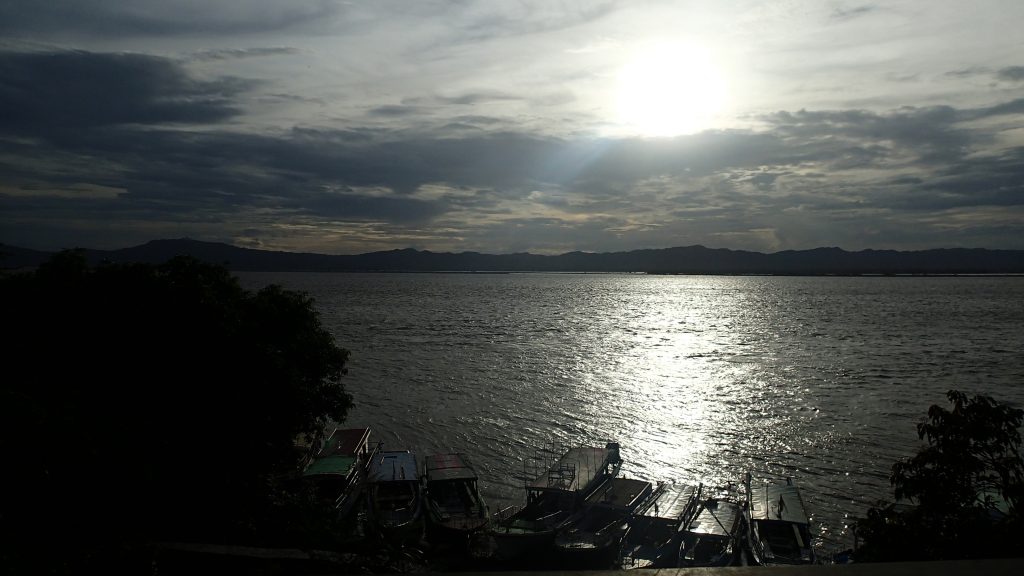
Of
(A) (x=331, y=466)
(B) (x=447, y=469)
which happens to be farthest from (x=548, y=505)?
(A) (x=331, y=466)

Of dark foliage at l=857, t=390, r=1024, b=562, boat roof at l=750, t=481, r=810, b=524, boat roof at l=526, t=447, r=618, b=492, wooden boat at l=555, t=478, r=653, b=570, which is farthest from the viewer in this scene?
boat roof at l=526, t=447, r=618, b=492

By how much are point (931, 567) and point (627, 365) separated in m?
59.5

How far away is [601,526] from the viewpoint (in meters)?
24.4

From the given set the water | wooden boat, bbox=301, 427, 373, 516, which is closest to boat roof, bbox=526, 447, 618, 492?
the water

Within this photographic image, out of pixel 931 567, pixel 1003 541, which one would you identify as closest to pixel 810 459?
pixel 1003 541

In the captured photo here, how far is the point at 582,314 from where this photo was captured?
4887 inches

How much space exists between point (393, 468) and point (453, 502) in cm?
366

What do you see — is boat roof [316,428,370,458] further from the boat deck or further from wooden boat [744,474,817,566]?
wooden boat [744,474,817,566]

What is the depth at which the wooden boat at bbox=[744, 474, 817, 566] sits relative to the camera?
21.4 metres

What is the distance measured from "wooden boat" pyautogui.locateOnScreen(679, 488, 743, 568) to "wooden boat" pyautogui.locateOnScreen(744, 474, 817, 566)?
18.6 inches

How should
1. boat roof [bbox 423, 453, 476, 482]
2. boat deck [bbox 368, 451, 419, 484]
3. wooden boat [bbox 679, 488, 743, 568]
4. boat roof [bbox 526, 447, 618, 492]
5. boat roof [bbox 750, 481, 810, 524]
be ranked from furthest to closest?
1. boat deck [bbox 368, 451, 419, 484]
2. boat roof [bbox 423, 453, 476, 482]
3. boat roof [bbox 526, 447, 618, 492]
4. boat roof [bbox 750, 481, 810, 524]
5. wooden boat [bbox 679, 488, 743, 568]

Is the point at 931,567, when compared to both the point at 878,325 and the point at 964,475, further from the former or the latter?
the point at 878,325

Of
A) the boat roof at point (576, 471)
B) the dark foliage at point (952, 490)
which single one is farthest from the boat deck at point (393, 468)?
the dark foliage at point (952, 490)

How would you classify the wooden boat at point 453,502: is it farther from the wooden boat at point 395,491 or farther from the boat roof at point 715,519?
the boat roof at point 715,519
